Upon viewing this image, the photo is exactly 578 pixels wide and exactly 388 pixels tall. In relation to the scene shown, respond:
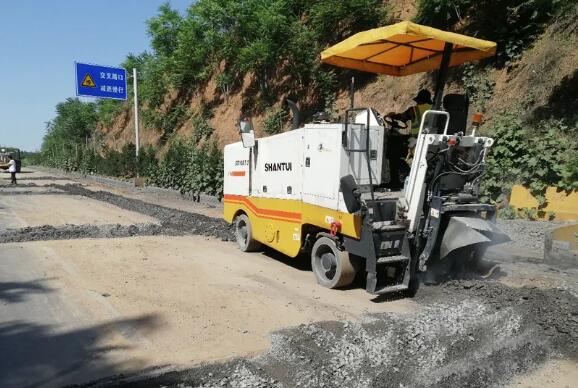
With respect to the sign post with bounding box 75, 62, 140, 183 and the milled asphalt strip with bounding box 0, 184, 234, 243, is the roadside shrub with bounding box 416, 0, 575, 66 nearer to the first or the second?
the milled asphalt strip with bounding box 0, 184, 234, 243

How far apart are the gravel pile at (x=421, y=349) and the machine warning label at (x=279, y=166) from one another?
2589mm

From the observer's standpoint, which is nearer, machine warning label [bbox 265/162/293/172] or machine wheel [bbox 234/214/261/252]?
machine warning label [bbox 265/162/293/172]

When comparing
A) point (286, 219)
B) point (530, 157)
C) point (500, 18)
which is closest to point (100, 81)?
point (500, 18)

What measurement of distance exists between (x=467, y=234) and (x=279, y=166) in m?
2.89

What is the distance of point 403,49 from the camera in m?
6.64

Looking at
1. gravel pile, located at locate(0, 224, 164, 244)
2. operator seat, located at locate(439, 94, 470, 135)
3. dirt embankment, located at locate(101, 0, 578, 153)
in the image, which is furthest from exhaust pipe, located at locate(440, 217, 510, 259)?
gravel pile, located at locate(0, 224, 164, 244)

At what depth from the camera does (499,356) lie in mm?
4219

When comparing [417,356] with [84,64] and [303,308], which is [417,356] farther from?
[84,64]

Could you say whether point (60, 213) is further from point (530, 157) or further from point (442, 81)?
point (530, 157)

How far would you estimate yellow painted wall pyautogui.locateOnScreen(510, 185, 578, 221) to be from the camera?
28.8 ft

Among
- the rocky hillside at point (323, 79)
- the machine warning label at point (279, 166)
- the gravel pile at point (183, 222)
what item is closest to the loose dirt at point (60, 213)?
the gravel pile at point (183, 222)

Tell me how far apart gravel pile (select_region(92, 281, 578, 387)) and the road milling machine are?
0.75m

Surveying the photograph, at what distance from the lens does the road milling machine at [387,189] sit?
5.58 metres

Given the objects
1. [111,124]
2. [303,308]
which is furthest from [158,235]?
[111,124]
